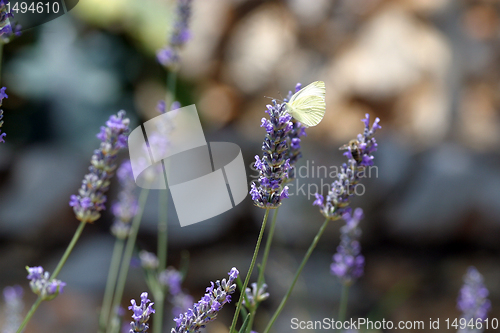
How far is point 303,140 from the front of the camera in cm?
392

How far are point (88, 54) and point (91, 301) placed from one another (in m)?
2.47

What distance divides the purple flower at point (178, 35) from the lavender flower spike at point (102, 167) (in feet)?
2.65

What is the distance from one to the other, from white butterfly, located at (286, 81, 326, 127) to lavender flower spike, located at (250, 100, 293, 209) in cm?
19

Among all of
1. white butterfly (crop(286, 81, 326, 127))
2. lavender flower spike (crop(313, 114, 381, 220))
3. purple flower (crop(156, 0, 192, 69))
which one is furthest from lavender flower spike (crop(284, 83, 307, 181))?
purple flower (crop(156, 0, 192, 69))

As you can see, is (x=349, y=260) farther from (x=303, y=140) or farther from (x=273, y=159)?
(x=303, y=140)

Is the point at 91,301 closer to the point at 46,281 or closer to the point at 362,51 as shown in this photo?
the point at 46,281

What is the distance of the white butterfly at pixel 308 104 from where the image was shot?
1.12m

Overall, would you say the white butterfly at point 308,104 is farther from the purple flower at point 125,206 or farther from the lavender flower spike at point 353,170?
the purple flower at point 125,206

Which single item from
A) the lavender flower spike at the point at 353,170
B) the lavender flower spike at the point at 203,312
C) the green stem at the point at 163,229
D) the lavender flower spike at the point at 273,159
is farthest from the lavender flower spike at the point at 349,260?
the lavender flower spike at the point at 203,312

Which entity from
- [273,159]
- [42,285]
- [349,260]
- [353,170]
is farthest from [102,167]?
[349,260]

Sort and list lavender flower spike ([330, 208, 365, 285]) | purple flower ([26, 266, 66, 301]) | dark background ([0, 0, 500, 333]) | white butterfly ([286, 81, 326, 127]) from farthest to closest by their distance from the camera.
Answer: dark background ([0, 0, 500, 333])
lavender flower spike ([330, 208, 365, 285])
white butterfly ([286, 81, 326, 127])
purple flower ([26, 266, 66, 301])

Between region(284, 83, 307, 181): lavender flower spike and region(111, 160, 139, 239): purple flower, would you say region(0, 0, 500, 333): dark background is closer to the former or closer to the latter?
region(111, 160, 139, 239): purple flower

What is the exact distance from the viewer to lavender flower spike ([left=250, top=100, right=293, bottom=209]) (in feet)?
2.90

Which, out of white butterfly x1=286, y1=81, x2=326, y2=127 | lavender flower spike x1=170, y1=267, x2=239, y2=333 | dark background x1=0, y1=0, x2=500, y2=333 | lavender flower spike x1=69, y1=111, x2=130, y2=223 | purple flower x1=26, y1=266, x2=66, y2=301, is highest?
white butterfly x1=286, y1=81, x2=326, y2=127
